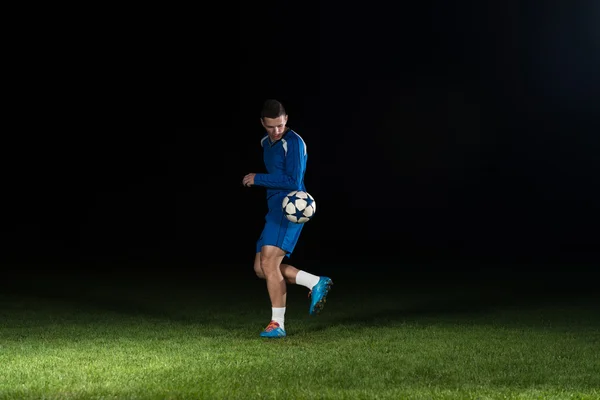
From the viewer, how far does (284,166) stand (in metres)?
7.67

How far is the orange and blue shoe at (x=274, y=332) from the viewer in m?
7.62

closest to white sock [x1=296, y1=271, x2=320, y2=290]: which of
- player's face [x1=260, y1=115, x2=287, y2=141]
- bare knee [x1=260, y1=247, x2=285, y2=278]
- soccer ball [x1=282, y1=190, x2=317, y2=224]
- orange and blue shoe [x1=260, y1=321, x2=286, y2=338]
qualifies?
bare knee [x1=260, y1=247, x2=285, y2=278]

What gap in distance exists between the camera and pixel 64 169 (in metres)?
28.7

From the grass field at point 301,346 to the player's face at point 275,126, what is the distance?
170cm

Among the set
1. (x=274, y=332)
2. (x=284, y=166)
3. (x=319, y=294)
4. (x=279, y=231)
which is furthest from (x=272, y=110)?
(x=274, y=332)

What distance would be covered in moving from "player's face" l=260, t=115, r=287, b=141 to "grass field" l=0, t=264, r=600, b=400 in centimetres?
170

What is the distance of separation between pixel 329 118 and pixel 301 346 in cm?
2260

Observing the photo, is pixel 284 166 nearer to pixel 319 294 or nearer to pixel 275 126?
pixel 275 126

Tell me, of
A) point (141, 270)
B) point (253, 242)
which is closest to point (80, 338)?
point (141, 270)

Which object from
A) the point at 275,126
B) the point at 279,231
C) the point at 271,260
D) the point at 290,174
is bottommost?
the point at 271,260

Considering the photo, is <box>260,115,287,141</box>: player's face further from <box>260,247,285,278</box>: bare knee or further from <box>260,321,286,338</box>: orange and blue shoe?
<box>260,321,286,338</box>: orange and blue shoe

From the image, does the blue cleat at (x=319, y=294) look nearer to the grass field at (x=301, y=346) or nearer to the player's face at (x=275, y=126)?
the grass field at (x=301, y=346)

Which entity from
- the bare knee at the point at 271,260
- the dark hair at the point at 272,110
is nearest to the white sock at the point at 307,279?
the bare knee at the point at 271,260

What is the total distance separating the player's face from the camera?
7.62 metres
